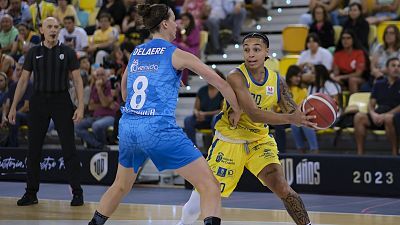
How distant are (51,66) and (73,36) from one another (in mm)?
5593

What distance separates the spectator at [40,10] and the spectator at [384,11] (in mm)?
6062

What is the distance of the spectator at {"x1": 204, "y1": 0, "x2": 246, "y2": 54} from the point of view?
48.8 ft

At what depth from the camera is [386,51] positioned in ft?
40.9

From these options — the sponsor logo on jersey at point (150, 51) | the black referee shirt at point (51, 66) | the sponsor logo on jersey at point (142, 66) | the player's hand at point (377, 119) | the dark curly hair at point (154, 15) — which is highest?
the player's hand at point (377, 119)

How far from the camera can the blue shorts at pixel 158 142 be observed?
236 inches

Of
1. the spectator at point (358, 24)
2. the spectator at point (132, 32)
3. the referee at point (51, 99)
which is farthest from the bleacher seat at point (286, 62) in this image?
the referee at point (51, 99)

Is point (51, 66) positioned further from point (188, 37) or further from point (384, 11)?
point (384, 11)

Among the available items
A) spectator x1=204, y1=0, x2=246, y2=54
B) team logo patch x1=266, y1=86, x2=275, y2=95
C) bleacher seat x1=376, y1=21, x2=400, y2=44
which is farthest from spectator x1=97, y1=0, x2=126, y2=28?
team logo patch x1=266, y1=86, x2=275, y2=95

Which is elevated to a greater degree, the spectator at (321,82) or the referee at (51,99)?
the spectator at (321,82)

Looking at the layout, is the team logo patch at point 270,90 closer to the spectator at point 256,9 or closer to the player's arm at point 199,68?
the player's arm at point 199,68

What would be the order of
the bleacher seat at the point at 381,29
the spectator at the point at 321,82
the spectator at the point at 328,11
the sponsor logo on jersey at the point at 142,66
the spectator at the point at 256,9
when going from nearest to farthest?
the sponsor logo on jersey at the point at 142,66 < the spectator at the point at 321,82 < the bleacher seat at the point at 381,29 < the spectator at the point at 328,11 < the spectator at the point at 256,9

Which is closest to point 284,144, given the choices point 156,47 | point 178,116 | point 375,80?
point 375,80

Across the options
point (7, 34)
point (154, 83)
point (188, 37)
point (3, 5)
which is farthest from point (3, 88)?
point (154, 83)

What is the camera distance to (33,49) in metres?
9.99
